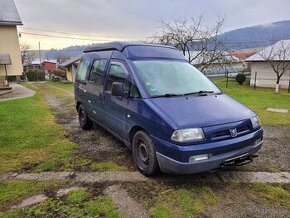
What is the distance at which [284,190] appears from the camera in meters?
3.89

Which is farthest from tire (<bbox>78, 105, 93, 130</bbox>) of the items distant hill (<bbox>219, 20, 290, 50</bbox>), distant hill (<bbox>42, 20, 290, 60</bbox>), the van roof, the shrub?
distant hill (<bbox>42, 20, 290, 60</bbox>)

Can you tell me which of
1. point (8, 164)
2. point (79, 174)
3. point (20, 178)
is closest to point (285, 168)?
point (79, 174)

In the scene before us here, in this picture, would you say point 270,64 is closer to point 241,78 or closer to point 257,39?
point 241,78

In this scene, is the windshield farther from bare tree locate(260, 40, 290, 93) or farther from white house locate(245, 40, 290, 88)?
white house locate(245, 40, 290, 88)

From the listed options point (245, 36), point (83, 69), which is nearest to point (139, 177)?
point (83, 69)

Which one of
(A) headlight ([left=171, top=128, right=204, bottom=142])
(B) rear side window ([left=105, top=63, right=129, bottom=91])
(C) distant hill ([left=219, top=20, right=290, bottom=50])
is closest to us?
(A) headlight ([left=171, top=128, right=204, bottom=142])

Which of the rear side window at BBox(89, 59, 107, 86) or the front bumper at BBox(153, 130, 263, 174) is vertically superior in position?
the rear side window at BBox(89, 59, 107, 86)

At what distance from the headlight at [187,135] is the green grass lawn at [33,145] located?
7.55 feet

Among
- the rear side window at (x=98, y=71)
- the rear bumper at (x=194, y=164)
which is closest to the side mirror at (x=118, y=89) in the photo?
the rear side window at (x=98, y=71)

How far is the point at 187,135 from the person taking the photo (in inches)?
140

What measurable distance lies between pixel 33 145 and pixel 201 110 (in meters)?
3.97

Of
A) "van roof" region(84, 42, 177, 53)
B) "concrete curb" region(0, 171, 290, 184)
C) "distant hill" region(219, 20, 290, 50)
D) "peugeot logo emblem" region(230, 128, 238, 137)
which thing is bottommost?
"concrete curb" region(0, 171, 290, 184)

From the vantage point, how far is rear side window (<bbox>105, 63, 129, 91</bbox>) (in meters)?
4.77

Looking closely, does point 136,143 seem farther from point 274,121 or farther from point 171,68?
point 274,121
